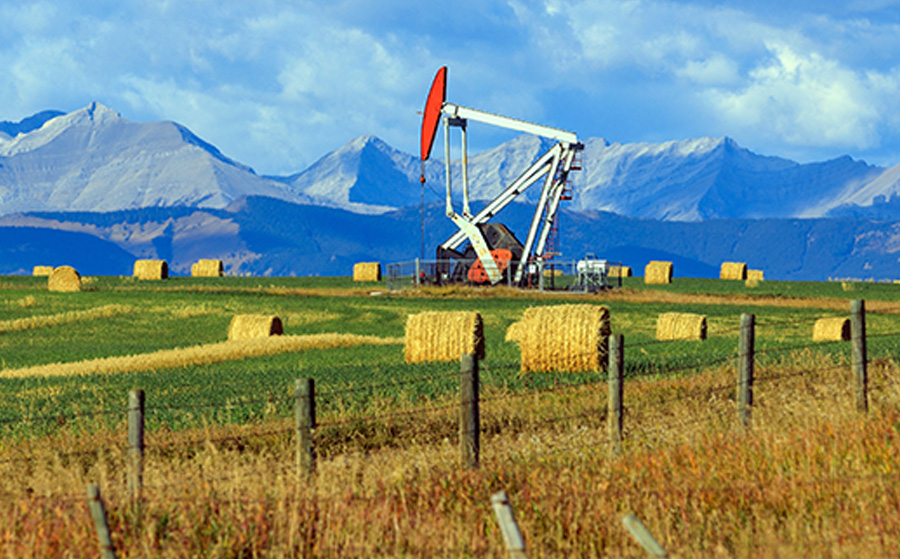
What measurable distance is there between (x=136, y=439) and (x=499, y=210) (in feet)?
155

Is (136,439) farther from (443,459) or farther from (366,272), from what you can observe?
(366,272)

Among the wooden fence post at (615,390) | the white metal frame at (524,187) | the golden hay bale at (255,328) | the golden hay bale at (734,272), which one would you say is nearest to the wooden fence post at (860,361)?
the wooden fence post at (615,390)

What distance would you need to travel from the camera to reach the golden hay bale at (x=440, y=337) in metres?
20.8

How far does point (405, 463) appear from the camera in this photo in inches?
363

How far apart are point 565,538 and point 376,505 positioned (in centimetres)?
146

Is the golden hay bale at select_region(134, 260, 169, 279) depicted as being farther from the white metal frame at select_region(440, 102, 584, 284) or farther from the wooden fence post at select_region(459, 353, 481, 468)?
the wooden fence post at select_region(459, 353, 481, 468)

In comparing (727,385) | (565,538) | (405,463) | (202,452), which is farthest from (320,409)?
(565,538)

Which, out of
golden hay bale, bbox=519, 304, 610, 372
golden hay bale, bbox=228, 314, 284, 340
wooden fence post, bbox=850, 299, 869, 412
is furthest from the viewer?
golden hay bale, bbox=228, 314, 284, 340

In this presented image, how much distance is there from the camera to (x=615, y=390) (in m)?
10.2

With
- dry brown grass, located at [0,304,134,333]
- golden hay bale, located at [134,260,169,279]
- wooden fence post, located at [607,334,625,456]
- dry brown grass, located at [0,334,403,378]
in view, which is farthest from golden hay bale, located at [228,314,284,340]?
golden hay bale, located at [134,260,169,279]

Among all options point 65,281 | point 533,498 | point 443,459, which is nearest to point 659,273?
point 65,281

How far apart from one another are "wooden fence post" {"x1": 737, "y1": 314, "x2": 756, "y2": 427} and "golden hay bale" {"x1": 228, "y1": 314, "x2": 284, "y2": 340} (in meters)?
21.2

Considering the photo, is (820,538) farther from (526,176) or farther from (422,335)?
(526,176)

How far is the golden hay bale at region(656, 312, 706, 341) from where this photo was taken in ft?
92.0
